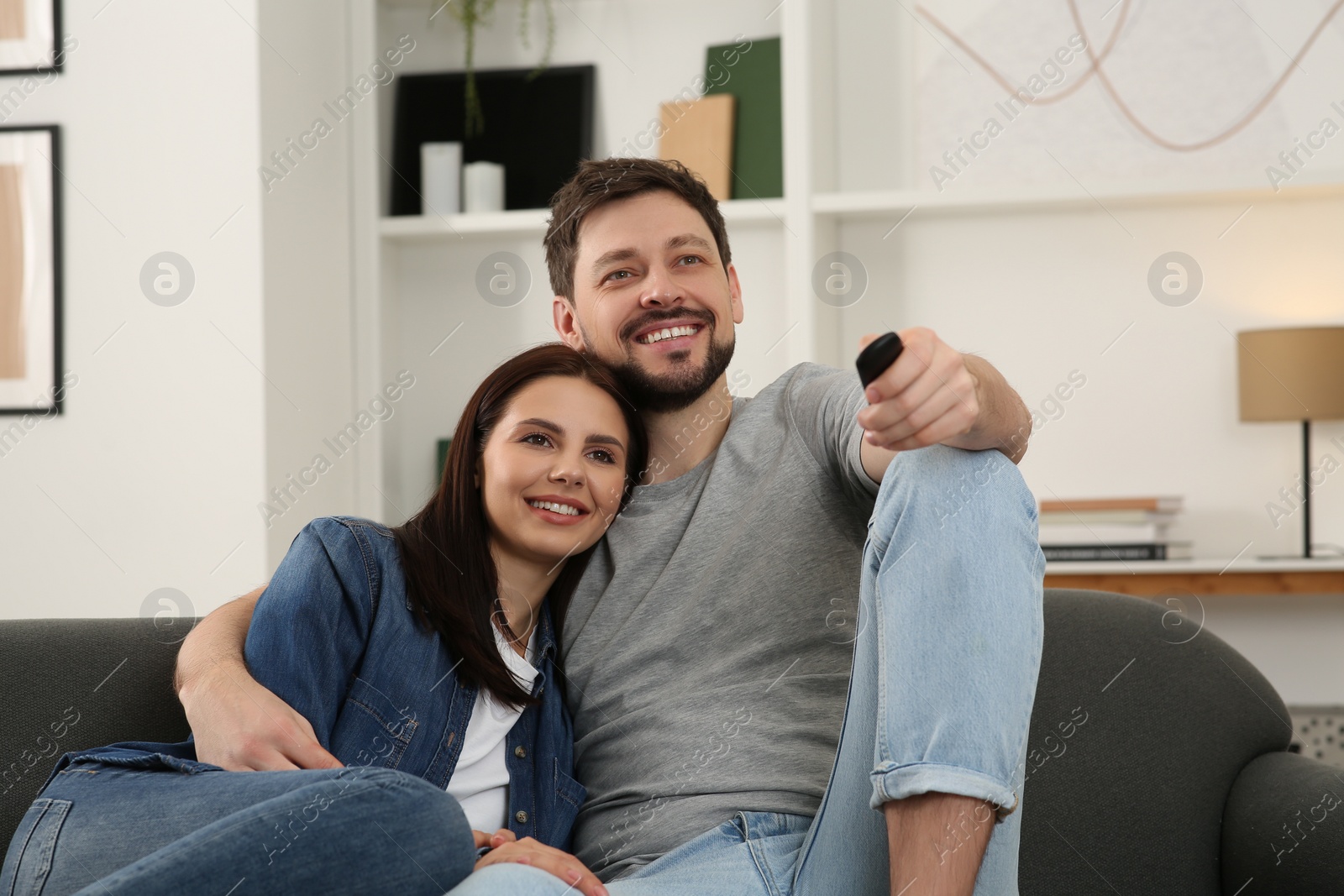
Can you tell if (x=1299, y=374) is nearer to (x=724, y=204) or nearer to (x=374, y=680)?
(x=724, y=204)

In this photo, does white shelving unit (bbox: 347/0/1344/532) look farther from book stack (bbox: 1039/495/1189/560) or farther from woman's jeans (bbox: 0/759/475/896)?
woman's jeans (bbox: 0/759/475/896)

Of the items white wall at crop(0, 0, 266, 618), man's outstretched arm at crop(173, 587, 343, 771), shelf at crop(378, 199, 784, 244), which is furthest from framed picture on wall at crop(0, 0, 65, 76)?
man's outstretched arm at crop(173, 587, 343, 771)

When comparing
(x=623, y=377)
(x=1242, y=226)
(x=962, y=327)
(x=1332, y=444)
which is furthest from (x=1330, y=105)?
(x=623, y=377)

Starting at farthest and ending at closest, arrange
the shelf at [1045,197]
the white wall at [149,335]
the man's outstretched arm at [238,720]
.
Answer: the shelf at [1045,197]
the white wall at [149,335]
the man's outstretched arm at [238,720]

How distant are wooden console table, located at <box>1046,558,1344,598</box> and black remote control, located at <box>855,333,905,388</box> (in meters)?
1.60

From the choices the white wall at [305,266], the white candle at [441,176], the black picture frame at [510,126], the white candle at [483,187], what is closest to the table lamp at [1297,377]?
the black picture frame at [510,126]

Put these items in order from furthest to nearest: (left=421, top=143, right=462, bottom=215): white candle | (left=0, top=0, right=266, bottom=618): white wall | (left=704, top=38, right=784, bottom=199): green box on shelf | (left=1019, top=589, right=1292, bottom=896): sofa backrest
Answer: (left=421, top=143, right=462, bottom=215): white candle
(left=704, top=38, right=784, bottom=199): green box on shelf
(left=0, top=0, right=266, bottom=618): white wall
(left=1019, top=589, right=1292, bottom=896): sofa backrest

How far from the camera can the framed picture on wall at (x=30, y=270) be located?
2412mm

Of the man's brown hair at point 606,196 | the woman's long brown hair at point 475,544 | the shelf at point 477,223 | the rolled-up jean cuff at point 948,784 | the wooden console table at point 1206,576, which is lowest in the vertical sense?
the wooden console table at point 1206,576

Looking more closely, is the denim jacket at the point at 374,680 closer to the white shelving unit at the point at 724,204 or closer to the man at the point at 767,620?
the man at the point at 767,620

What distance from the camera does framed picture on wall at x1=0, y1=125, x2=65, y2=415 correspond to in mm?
2412

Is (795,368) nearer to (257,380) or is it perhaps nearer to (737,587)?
(737,587)

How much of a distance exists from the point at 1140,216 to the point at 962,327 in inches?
18.7

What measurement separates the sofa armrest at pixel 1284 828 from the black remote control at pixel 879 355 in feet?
2.35
